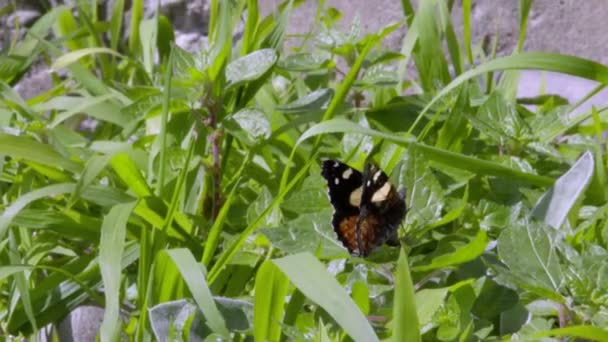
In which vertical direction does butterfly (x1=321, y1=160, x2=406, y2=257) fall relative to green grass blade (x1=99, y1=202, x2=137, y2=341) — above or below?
above

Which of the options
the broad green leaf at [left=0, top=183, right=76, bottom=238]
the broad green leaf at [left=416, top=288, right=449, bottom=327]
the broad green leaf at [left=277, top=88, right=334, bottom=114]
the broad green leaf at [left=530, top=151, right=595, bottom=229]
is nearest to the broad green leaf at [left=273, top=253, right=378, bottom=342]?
the broad green leaf at [left=416, top=288, right=449, bottom=327]

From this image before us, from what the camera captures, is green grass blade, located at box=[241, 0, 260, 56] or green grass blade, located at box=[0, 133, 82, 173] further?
green grass blade, located at box=[241, 0, 260, 56]

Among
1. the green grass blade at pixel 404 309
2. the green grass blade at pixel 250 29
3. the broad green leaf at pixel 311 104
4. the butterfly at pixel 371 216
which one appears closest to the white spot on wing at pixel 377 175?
the butterfly at pixel 371 216

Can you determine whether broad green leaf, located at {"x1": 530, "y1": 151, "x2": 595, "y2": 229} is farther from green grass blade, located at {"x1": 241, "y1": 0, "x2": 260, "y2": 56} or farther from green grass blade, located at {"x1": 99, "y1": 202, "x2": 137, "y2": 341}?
green grass blade, located at {"x1": 241, "y1": 0, "x2": 260, "y2": 56}

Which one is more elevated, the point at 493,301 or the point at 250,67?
the point at 250,67

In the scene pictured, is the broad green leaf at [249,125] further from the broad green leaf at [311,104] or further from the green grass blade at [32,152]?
the green grass blade at [32,152]

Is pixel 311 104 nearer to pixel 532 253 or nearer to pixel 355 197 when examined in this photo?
pixel 355 197

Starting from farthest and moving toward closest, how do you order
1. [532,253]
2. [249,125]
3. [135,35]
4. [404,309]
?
[135,35], [249,125], [532,253], [404,309]

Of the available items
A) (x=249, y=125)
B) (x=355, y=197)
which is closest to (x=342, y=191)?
(x=355, y=197)
